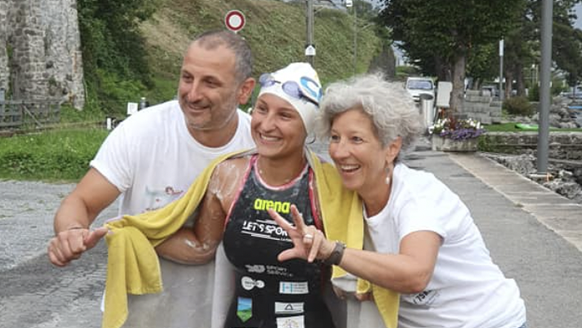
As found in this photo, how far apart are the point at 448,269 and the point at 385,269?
343 mm

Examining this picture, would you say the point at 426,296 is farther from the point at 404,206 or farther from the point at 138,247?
the point at 138,247

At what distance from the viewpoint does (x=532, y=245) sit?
9016mm

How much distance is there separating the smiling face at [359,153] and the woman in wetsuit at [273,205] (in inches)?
8.4

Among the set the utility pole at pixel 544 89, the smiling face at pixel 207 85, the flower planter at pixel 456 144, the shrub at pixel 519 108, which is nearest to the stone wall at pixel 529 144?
the flower planter at pixel 456 144

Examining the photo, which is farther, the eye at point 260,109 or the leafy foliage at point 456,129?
the leafy foliage at point 456,129

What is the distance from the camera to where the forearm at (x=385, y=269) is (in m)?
2.68

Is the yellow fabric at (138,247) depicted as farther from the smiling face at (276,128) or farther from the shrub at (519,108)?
the shrub at (519,108)

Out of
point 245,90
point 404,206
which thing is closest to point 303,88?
point 245,90

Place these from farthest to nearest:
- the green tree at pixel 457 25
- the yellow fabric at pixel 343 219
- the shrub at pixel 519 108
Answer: the shrub at pixel 519 108
the green tree at pixel 457 25
the yellow fabric at pixel 343 219

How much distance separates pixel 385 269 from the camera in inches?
106

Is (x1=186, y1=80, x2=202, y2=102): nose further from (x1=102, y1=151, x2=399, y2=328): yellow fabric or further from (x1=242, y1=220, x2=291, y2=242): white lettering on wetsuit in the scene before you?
Answer: (x1=242, y1=220, x2=291, y2=242): white lettering on wetsuit

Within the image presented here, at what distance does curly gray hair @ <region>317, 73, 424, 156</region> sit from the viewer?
2.90m

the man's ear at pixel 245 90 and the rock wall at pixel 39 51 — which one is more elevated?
the rock wall at pixel 39 51

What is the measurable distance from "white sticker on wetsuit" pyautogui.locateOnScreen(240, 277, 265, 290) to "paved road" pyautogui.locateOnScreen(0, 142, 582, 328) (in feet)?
10.6
